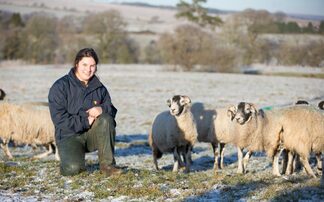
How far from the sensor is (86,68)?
843 centimetres

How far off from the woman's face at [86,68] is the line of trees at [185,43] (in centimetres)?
3981

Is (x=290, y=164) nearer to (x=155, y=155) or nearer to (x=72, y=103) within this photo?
(x=155, y=155)

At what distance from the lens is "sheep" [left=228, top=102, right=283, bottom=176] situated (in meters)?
11.0

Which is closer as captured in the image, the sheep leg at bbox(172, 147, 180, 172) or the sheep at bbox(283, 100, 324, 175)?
the sheep at bbox(283, 100, 324, 175)

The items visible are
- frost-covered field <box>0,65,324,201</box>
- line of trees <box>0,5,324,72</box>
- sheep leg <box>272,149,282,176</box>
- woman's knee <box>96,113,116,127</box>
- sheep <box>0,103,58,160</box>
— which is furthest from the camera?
line of trees <box>0,5,324,72</box>

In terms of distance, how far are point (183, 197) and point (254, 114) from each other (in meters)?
5.14

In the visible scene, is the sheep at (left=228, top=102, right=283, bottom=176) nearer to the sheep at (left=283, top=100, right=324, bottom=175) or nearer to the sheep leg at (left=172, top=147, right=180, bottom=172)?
the sheep at (left=283, top=100, right=324, bottom=175)

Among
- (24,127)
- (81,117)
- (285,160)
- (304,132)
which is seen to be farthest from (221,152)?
(81,117)

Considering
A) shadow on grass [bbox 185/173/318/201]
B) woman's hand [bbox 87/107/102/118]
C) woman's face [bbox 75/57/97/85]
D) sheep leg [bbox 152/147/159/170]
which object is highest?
woman's face [bbox 75/57/97/85]

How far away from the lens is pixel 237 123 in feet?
39.9

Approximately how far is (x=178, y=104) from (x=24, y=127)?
471 cm

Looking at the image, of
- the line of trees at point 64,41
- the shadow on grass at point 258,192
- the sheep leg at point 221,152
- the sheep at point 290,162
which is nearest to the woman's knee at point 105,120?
the shadow on grass at point 258,192

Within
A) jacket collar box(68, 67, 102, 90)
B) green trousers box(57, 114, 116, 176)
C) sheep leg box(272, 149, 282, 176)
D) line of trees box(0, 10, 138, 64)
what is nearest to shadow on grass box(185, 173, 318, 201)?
green trousers box(57, 114, 116, 176)

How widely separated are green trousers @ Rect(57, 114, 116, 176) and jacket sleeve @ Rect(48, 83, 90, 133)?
17 cm
